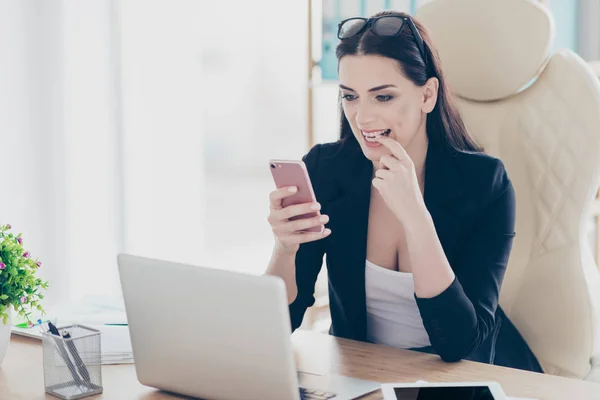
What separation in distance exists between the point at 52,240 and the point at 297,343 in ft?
5.94

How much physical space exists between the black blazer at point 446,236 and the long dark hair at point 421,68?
0.03 m

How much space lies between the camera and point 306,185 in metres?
1.28

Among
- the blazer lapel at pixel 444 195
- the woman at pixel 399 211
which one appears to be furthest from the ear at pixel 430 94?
the blazer lapel at pixel 444 195

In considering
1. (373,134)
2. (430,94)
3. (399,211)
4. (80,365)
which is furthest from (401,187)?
(80,365)

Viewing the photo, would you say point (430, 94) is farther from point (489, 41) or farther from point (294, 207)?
point (294, 207)

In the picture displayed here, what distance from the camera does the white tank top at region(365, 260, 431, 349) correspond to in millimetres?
1495

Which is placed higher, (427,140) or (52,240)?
(427,140)

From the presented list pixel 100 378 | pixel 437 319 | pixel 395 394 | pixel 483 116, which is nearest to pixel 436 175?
pixel 483 116

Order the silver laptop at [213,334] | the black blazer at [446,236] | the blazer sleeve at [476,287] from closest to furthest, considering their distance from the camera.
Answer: the silver laptop at [213,334] → the blazer sleeve at [476,287] → the black blazer at [446,236]

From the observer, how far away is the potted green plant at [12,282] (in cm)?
116

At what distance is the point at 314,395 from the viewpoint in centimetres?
105

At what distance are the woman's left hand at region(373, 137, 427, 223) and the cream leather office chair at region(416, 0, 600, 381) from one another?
1.38ft

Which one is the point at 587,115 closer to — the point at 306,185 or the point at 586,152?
the point at 586,152

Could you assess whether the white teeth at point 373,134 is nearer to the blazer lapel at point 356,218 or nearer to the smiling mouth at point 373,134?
the smiling mouth at point 373,134
